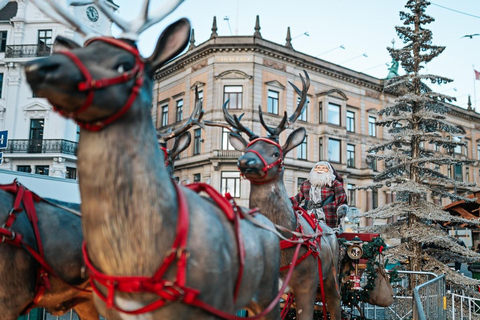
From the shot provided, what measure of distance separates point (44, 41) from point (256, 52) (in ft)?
46.5

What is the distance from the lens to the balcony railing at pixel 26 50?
26.9 m

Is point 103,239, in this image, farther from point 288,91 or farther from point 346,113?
point 346,113

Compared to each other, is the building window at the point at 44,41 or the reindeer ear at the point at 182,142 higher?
the building window at the point at 44,41

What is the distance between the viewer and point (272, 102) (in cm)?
3045

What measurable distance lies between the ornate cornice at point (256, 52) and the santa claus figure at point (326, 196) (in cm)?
2378

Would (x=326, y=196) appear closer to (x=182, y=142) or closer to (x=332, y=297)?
(x=332, y=297)

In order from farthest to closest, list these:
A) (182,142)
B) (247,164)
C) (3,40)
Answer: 1. (3,40)
2. (182,142)
3. (247,164)

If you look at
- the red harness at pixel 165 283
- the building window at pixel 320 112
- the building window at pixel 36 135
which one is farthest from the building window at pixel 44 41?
the red harness at pixel 165 283

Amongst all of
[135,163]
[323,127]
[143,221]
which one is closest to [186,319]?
[143,221]

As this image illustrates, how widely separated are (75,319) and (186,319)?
959 centimetres

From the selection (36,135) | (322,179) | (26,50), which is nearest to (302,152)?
(36,135)

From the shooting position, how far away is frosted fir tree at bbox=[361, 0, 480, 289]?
47.2 feet

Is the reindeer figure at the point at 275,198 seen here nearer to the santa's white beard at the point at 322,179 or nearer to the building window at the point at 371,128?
the santa's white beard at the point at 322,179

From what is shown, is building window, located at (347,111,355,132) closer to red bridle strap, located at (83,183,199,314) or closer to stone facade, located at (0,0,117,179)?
stone facade, located at (0,0,117,179)
